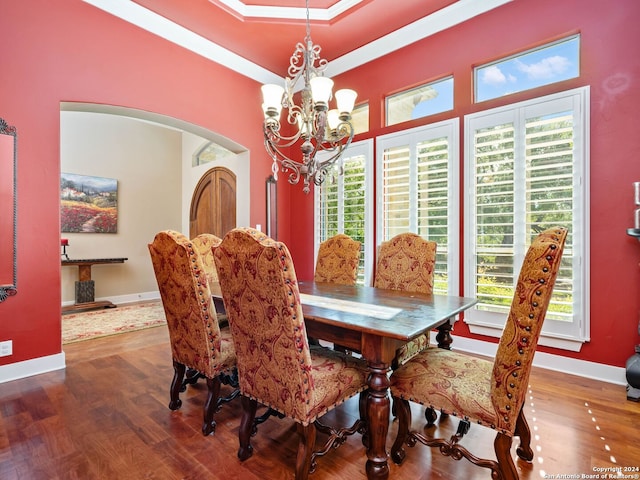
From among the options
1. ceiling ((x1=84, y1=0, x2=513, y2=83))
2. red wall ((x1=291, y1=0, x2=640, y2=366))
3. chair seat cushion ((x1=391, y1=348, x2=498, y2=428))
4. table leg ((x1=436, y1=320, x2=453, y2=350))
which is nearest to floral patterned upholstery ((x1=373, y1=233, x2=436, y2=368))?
table leg ((x1=436, y1=320, x2=453, y2=350))

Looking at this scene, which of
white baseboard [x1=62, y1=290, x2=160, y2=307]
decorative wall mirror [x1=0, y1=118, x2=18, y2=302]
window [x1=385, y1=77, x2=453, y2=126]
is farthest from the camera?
white baseboard [x1=62, y1=290, x2=160, y2=307]

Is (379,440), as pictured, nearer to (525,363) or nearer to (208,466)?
(525,363)

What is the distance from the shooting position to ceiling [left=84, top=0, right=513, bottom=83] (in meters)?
3.09

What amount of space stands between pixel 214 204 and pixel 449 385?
528 centimetres

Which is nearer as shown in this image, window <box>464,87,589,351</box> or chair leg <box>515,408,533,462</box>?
chair leg <box>515,408,533,462</box>

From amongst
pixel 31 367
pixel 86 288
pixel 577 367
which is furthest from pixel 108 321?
pixel 577 367

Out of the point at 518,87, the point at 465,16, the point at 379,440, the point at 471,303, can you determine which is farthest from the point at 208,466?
the point at 465,16

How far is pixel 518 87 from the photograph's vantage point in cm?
289

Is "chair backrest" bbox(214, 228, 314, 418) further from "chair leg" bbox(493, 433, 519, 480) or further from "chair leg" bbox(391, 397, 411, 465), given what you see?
"chair leg" bbox(493, 433, 519, 480)

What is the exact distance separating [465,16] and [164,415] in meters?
4.20

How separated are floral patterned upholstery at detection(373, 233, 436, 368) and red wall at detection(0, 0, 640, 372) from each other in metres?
1.12

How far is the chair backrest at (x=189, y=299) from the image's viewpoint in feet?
5.74

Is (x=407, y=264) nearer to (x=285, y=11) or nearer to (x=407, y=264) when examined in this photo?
(x=407, y=264)

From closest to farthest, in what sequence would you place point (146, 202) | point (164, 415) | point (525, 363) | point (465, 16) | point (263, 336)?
point (525, 363)
point (263, 336)
point (164, 415)
point (465, 16)
point (146, 202)
